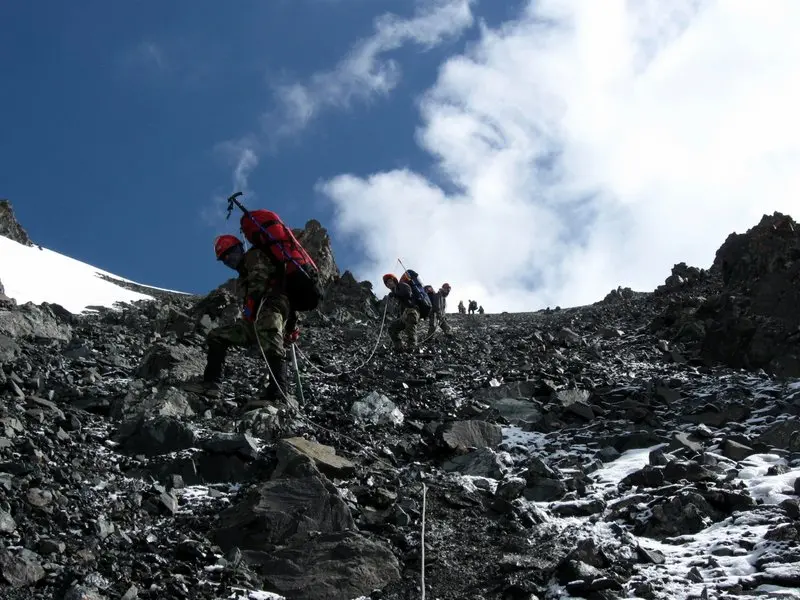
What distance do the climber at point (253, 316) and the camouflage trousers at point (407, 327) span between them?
7070mm

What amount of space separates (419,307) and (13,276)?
21.8 m

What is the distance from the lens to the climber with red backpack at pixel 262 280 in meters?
9.07

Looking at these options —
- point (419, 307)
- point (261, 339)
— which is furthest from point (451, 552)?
point (419, 307)

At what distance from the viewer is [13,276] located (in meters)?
30.0

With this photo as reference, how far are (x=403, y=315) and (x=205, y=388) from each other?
321 inches

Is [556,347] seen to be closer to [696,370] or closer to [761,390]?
[696,370]

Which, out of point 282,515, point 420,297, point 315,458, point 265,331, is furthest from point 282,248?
point 420,297

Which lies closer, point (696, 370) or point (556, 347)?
point (696, 370)

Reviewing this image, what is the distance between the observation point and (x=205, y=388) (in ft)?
29.6

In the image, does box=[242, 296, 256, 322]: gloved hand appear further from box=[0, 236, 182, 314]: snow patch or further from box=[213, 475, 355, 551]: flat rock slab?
box=[0, 236, 182, 314]: snow patch

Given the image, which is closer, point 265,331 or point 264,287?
point 265,331

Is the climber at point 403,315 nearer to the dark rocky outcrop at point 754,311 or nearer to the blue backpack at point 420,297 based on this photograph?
the blue backpack at point 420,297

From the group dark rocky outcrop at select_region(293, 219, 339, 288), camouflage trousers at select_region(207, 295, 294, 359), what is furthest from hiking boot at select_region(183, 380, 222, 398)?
dark rocky outcrop at select_region(293, 219, 339, 288)

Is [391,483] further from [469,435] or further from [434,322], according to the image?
[434,322]
